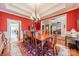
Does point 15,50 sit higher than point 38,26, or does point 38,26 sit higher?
point 38,26

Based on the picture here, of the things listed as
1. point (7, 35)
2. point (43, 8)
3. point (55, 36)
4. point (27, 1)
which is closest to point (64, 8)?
point (43, 8)

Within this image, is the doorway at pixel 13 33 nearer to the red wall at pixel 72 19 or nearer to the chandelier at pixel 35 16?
the chandelier at pixel 35 16

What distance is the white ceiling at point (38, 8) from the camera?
6.75 feet

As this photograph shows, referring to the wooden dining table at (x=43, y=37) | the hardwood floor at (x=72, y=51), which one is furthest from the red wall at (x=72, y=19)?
the wooden dining table at (x=43, y=37)

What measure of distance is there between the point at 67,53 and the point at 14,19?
3.15 feet

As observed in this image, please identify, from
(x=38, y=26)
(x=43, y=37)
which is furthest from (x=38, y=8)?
(x=43, y=37)

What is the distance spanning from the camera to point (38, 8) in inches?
82.3

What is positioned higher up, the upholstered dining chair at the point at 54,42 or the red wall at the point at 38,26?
the red wall at the point at 38,26

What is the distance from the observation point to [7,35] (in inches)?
81.0

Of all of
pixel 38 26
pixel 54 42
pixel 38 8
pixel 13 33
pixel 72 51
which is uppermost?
pixel 38 8

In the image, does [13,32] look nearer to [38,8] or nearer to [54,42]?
[38,8]

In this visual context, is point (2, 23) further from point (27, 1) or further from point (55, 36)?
point (55, 36)

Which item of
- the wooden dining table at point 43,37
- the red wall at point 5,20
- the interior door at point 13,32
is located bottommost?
the wooden dining table at point 43,37

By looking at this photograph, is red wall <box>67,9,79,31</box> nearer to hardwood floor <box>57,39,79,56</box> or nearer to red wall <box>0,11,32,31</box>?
hardwood floor <box>57,39,79,56</box>
